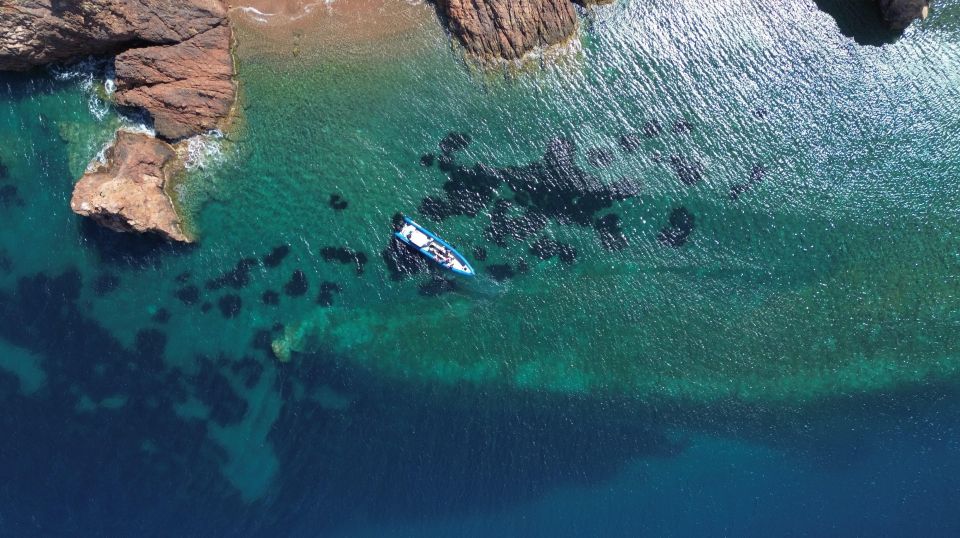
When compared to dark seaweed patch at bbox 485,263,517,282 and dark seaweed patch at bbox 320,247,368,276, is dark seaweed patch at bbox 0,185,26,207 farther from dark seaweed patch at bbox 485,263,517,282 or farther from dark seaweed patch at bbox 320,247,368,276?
dark seaweed patch at bbox 485,263,517,282

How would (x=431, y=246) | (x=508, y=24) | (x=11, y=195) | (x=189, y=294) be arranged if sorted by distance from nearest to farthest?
(x=508, y=24) < (x=431, y=246) < (x=11, y=195) < (x=189, y=294)

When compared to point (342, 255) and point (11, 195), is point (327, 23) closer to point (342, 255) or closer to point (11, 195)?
point (342, 255)

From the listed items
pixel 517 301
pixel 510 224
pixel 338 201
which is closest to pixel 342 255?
pixel 338 201

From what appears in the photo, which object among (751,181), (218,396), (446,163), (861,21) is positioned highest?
(861,21)

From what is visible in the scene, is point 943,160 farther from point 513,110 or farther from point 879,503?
point 513,110

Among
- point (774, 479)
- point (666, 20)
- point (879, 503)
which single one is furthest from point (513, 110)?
point (879, 503)

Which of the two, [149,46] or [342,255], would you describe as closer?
[149,46]

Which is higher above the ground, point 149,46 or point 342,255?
point 149,46
